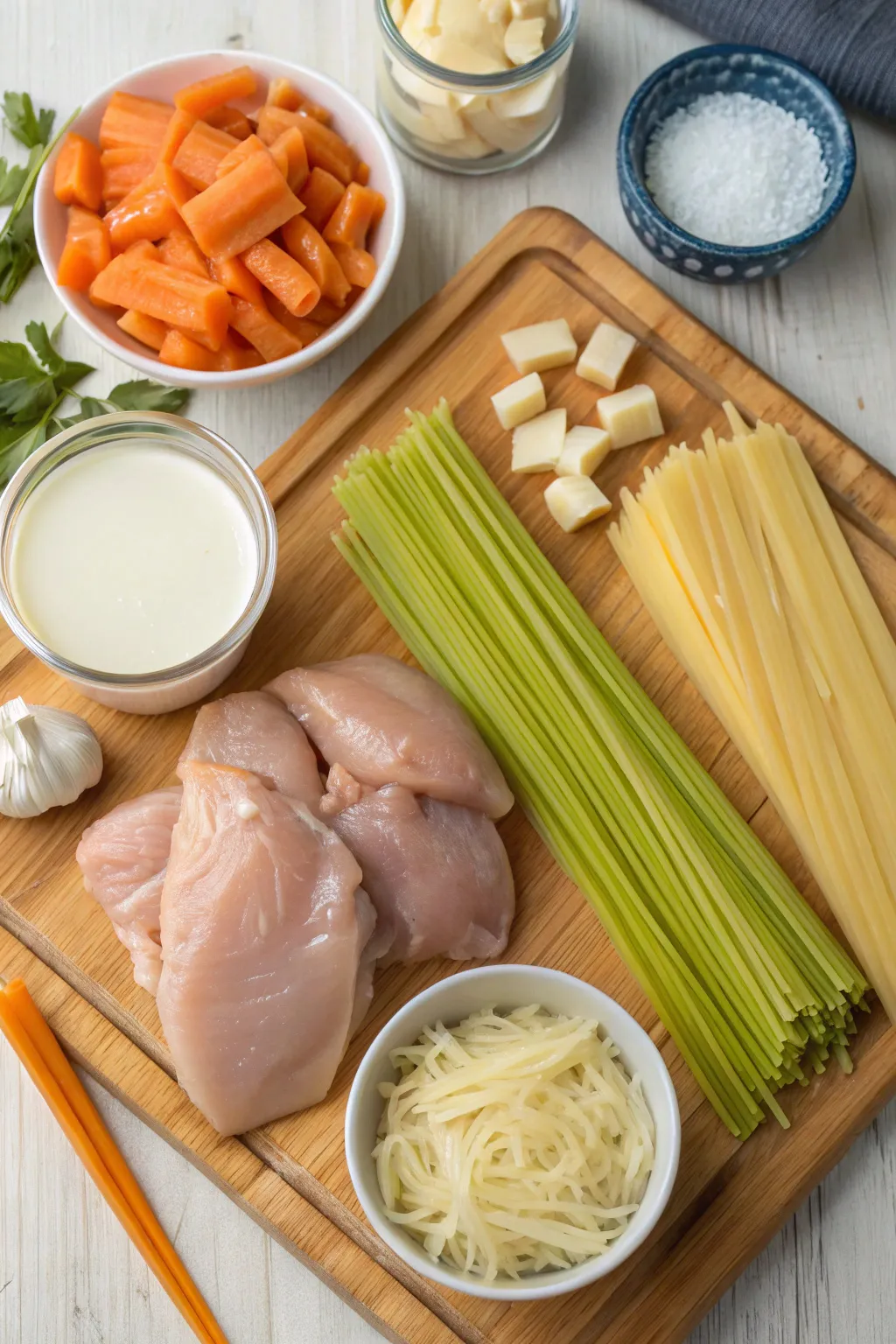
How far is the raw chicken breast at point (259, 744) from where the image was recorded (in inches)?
88.6

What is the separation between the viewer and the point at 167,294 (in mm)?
2420

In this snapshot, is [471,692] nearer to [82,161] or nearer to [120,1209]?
[120,1209]

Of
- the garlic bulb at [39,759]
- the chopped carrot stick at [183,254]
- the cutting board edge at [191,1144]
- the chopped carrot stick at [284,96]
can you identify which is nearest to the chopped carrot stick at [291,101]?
the chopped carrot stick at [284,96]

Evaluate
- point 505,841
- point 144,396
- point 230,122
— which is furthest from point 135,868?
point 230,122

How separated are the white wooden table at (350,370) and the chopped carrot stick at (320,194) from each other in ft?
0.91

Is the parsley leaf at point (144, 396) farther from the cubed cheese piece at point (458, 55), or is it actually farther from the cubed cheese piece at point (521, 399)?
the cubed cheese piece at point (458, 55)

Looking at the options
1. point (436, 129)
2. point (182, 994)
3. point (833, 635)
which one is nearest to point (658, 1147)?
point (182, 994)

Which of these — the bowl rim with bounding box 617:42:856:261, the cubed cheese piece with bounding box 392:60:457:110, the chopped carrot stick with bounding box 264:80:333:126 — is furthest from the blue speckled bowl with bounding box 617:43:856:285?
the chopped carrot stick with bounding box 264:80:333:126

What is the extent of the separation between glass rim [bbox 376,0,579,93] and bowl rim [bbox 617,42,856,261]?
8.3 inches

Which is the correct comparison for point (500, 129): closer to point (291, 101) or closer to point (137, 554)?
Answer: point (291, 101)

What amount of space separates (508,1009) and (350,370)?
1.42m

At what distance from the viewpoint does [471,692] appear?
2.39 metres

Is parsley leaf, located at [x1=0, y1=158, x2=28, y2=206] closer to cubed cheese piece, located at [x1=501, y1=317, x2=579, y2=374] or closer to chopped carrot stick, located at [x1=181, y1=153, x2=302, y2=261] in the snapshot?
chopped carrot stick, located at [x1=181, y1=153, x2=302, y2=261]

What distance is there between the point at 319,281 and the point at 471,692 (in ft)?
2.90
